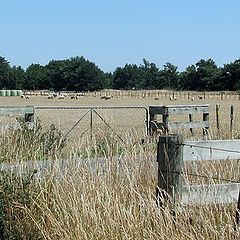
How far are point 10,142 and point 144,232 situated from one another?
212 inches

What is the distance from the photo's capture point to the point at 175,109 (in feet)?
52.9

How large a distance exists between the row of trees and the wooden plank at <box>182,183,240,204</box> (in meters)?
140

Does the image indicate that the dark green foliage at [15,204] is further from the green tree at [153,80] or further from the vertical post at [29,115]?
the green tree at [153,80]

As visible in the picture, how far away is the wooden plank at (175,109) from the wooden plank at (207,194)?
10.2 meters

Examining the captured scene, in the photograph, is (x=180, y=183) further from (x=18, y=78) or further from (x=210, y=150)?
(x=18, y=78)

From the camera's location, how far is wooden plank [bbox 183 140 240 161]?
5.51m

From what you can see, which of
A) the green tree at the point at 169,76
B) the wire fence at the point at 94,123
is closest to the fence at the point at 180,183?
the wire fence at the point at 94,123

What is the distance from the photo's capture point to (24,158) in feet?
26.3

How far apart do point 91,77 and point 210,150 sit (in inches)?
Result: 6413

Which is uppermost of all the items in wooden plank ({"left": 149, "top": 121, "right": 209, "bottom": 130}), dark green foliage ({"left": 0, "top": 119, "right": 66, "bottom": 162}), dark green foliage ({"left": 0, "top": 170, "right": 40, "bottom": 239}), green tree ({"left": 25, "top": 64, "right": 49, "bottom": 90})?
green tree ({"left": 25, "top": 64, "right": 49, "bottom": 90})

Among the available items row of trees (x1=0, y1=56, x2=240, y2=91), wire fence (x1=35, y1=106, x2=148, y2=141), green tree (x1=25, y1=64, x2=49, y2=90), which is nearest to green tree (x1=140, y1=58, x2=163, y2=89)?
row of trees (x1=0, y1=56, x2=240, y2=91)

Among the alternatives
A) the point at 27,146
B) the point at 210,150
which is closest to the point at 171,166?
the point at 210,150

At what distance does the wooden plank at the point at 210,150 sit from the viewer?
217 inches

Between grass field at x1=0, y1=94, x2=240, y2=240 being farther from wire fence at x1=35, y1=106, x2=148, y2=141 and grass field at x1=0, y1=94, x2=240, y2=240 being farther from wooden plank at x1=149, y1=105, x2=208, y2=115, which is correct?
wooden plank at x1=149, y1=105, x2=208, y2=115
